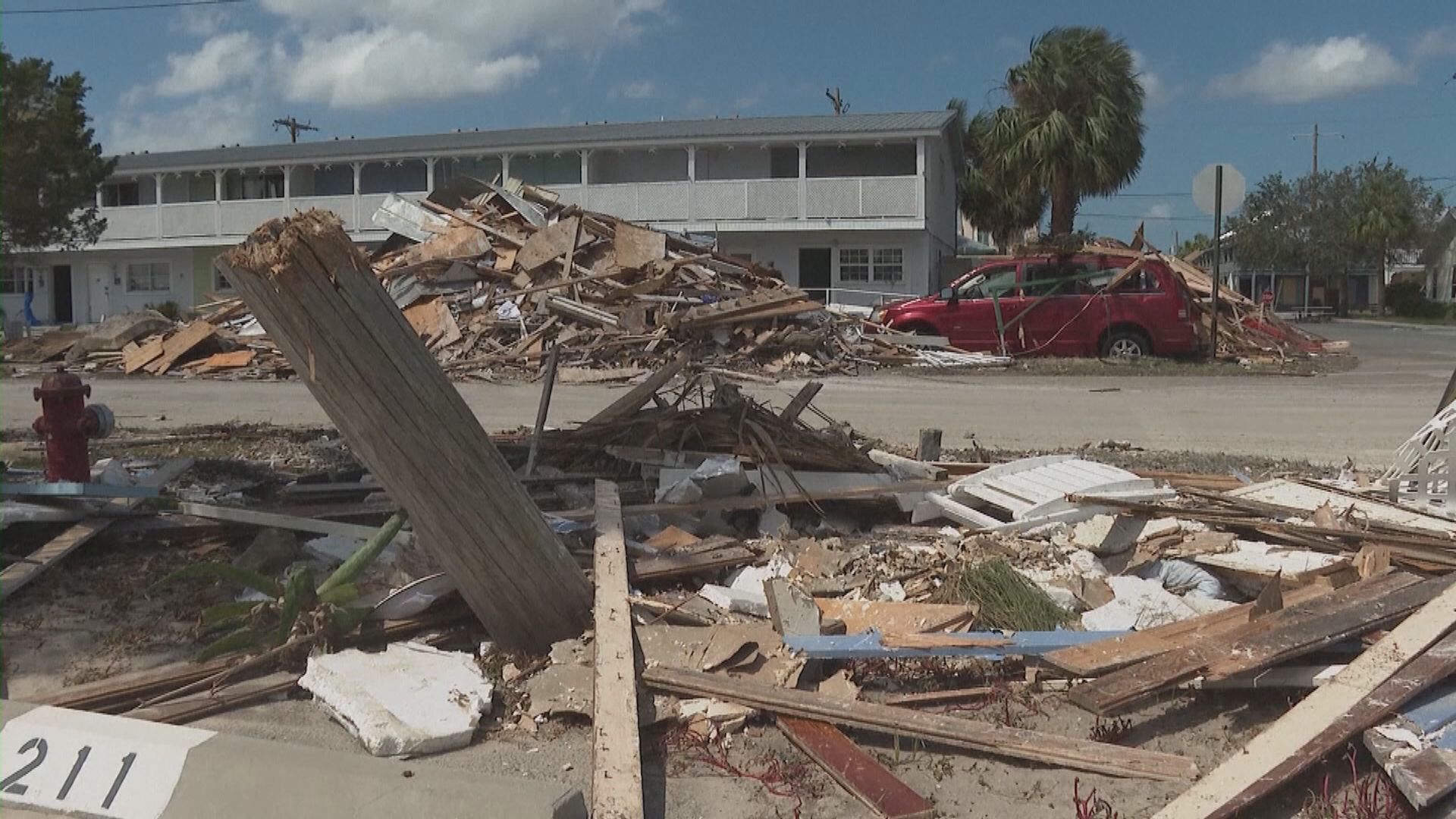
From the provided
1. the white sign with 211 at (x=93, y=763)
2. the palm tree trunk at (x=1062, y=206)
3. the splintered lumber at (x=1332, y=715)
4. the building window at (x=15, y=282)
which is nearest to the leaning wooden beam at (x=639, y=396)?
the white sign with 211 at (x=93, y=763)

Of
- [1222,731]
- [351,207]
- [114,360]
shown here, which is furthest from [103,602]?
[351,207]

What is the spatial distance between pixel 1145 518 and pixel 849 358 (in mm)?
13241

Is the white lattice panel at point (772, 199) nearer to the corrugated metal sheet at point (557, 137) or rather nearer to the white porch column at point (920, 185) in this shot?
the corrugated metal sheet at point (557, 137)

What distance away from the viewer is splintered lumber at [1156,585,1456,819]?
331 cm

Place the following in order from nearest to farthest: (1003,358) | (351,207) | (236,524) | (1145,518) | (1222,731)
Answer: (1222,731), (1145,518), (236,524), (1003,358), (351,207)

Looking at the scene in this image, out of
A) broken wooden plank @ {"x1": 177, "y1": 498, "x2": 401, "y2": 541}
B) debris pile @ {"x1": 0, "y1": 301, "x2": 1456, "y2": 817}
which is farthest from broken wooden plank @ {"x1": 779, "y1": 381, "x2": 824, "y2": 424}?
broken wooden plank @ {"x1": 177, "y1": 498, "x2": 401, "y2": 541}

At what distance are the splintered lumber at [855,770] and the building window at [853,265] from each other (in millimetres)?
28619

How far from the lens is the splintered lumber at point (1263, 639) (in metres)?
3.90

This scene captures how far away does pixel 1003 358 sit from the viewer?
18688 millimetres

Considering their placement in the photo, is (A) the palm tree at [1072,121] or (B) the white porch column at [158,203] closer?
(A) the palm tree at [1072,121]

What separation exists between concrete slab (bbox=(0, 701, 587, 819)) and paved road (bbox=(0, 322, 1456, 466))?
7.59m

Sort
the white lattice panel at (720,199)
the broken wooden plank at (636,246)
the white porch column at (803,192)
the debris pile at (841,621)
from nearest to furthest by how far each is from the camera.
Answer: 1. the debris pile at (841,621)
2. the broken wooden plank at (636,246)
3. the white porch column at (803,192)
4. the white lattice panel at (720,199)

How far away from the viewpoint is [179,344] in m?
19.2

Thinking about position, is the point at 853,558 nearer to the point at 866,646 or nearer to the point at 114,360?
the point at 866,646
